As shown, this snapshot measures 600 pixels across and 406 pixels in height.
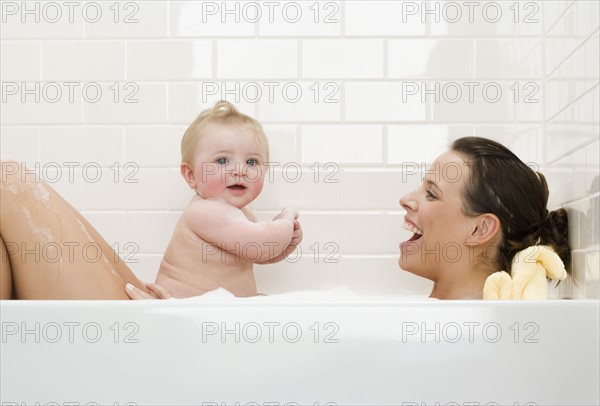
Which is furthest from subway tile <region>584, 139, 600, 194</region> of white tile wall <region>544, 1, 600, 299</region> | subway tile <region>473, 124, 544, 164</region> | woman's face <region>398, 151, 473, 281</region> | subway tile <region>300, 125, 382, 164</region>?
subway tile <region>300, 125, 382, 164</region>

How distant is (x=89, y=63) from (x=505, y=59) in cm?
117

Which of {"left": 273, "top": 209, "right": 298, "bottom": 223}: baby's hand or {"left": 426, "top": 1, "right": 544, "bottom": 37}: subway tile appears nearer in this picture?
{"left": 273, "top": 209, "right": 298, "bottom": 223}: baby's hand

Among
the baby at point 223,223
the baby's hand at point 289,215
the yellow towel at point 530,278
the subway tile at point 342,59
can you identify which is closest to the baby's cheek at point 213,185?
the baby at point 223,223

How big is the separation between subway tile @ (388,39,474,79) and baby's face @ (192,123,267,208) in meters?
0.53

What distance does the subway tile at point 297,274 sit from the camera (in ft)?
7.50

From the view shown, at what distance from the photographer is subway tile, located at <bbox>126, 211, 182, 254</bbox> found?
7.54ft

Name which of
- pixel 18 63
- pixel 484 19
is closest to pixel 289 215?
pixel 484 19

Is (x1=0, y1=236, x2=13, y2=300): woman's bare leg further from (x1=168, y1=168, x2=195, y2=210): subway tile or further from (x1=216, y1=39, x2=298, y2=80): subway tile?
(x1=216, y1=39, x2=298, y2=80): subway tile

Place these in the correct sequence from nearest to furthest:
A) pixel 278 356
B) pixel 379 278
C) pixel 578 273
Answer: pixel 278 356
pixel 578 273
pixel 379 278

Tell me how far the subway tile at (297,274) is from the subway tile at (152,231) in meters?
0.27

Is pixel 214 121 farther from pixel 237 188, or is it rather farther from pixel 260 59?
pixel 260 59

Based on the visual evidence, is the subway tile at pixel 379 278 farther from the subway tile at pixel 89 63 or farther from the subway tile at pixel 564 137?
the subway tile at pixel 89 63

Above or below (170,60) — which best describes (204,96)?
below

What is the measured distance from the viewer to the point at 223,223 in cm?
198
